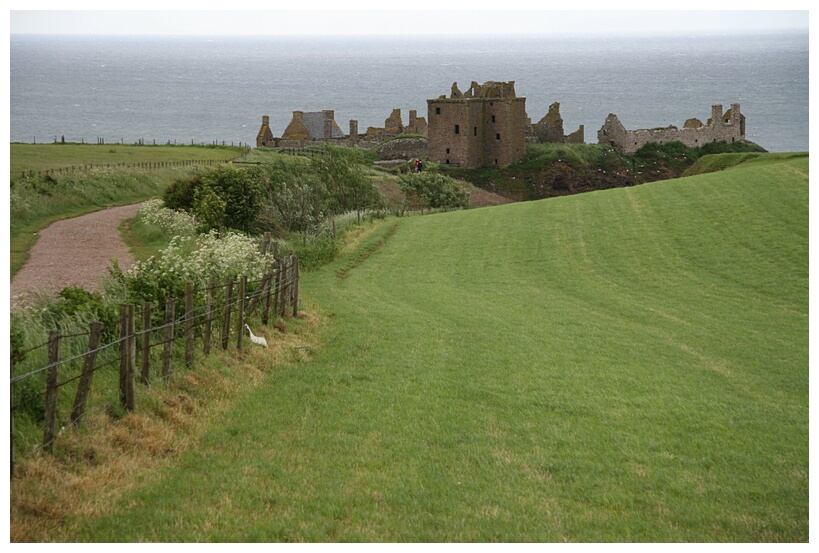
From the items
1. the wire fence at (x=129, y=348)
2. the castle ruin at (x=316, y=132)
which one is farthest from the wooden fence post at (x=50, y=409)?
the castle ruin at (x=316, y=132)

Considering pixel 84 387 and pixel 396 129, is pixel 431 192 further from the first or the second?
pixel 396 129

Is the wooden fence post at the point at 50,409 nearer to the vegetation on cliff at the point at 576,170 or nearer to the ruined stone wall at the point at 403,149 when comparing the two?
the vegetation on cliff at the point at 576,170

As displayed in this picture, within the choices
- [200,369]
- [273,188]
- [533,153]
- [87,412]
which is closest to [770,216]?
[273,188]

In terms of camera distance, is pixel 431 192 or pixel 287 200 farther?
pixel 431 192

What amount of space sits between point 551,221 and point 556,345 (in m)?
23.8

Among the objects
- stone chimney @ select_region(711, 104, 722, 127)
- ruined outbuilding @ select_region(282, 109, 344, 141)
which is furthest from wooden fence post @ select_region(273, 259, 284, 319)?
stone chimney @ select_region(711, 104, 722, 127)

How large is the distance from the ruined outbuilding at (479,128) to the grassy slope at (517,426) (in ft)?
205

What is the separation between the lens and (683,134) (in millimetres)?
100938

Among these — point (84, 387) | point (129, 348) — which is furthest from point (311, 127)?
point (84, 387)

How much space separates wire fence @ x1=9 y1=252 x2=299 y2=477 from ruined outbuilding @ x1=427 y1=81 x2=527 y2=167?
72873mm

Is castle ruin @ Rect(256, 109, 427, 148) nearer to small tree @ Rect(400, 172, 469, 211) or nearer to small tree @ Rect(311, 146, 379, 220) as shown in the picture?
small tree @ Rect(400, 172, 469, 211)

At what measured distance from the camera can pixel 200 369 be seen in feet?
44.3

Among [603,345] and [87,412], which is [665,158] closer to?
[603,345]

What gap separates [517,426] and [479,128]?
8169cm
